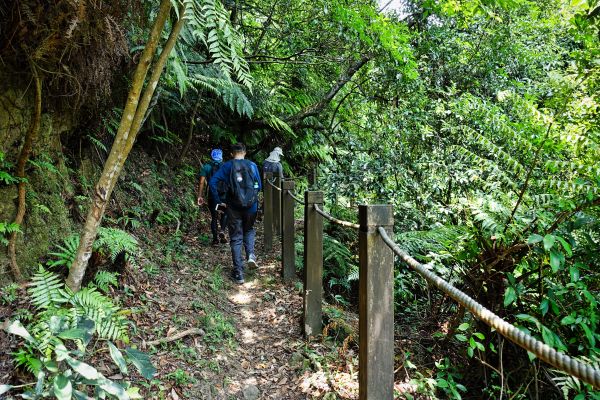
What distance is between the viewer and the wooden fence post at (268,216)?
7.45 m

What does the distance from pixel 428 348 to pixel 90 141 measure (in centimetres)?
472

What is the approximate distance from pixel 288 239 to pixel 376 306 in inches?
130

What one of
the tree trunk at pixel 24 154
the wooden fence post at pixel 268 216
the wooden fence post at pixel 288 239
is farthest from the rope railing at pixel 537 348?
the wooden fence post at pixel 268 216

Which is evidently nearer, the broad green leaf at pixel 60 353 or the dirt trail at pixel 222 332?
the broad green leaf at pixel 60 353

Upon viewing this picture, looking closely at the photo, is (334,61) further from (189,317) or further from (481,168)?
(189,317)

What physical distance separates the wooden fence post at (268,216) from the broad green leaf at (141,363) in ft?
15.9

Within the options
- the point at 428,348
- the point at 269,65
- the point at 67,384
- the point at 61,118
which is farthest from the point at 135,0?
the point at 269,65

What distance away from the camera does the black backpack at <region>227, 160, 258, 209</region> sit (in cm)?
580

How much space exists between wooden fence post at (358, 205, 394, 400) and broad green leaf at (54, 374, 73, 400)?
1.52 m

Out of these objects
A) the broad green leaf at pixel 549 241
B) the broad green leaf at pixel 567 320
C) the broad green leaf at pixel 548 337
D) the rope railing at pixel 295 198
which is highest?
the rope railing at pixel 295 198

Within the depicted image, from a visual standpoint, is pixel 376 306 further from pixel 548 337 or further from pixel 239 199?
pixel 239 199

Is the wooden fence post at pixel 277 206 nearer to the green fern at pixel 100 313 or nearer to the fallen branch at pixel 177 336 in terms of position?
the fallen branch at pixel 177 336

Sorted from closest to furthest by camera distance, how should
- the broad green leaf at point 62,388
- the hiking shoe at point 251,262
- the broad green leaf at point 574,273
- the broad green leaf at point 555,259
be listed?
the broad green leaf at point 62,388 → the broad green leaf at point 555,259 → the broad green leaf at point 574,273 → the hiking shoe at point 251,262

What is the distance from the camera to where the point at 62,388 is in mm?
2012
